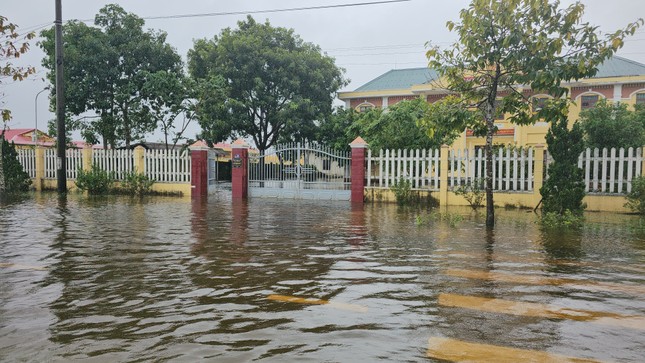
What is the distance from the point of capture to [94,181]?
1909 cm

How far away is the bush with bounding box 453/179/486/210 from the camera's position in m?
14.2

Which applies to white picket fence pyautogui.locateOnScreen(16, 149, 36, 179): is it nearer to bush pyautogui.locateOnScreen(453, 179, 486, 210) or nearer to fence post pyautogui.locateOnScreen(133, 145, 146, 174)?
fence post pyautogui.locateOnScreen(133, 145, 146, 174)

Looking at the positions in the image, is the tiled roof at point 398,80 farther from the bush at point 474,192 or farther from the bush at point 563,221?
the bush at point 563,221

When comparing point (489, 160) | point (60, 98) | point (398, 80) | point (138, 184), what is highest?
point (398, 80)

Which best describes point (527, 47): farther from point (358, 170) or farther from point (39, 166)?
point (39, 166)

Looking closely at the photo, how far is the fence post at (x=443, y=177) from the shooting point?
14820 millimetres

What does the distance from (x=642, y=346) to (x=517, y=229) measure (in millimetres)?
6562

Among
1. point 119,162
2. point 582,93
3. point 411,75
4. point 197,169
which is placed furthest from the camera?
point 411,75

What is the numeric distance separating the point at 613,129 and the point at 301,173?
508 inches

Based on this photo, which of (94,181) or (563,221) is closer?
(563,221)

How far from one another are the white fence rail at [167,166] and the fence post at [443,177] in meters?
10.1

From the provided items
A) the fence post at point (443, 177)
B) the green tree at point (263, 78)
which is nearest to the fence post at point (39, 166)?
the green tree at point (263, 78)

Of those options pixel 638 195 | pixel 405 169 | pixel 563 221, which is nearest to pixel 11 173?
pixel 405 169

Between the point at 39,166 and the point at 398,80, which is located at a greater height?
the point at 398,80
